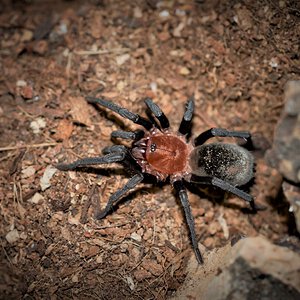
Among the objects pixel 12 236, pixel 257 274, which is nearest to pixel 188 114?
pixel 257 274

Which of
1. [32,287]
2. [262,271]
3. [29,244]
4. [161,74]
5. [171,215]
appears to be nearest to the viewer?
[262,271]

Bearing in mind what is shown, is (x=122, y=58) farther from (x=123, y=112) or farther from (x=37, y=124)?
(x=37, y=124)

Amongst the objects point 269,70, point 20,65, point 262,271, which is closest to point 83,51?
point 20,65

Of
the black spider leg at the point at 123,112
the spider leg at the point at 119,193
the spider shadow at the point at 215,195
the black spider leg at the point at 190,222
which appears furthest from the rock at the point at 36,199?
the spider shadow at the point at 215,195

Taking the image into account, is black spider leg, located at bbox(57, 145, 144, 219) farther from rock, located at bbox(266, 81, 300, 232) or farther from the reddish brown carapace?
rock, located at bbox(266, 81, 300, 232)

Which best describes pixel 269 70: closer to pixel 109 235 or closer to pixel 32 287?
pixel 109 235

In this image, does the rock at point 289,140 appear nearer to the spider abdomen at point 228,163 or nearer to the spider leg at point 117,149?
the spider abdomen at point 228,163

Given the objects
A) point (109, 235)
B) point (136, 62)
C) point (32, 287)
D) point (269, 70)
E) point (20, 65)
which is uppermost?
point (269, 70)
